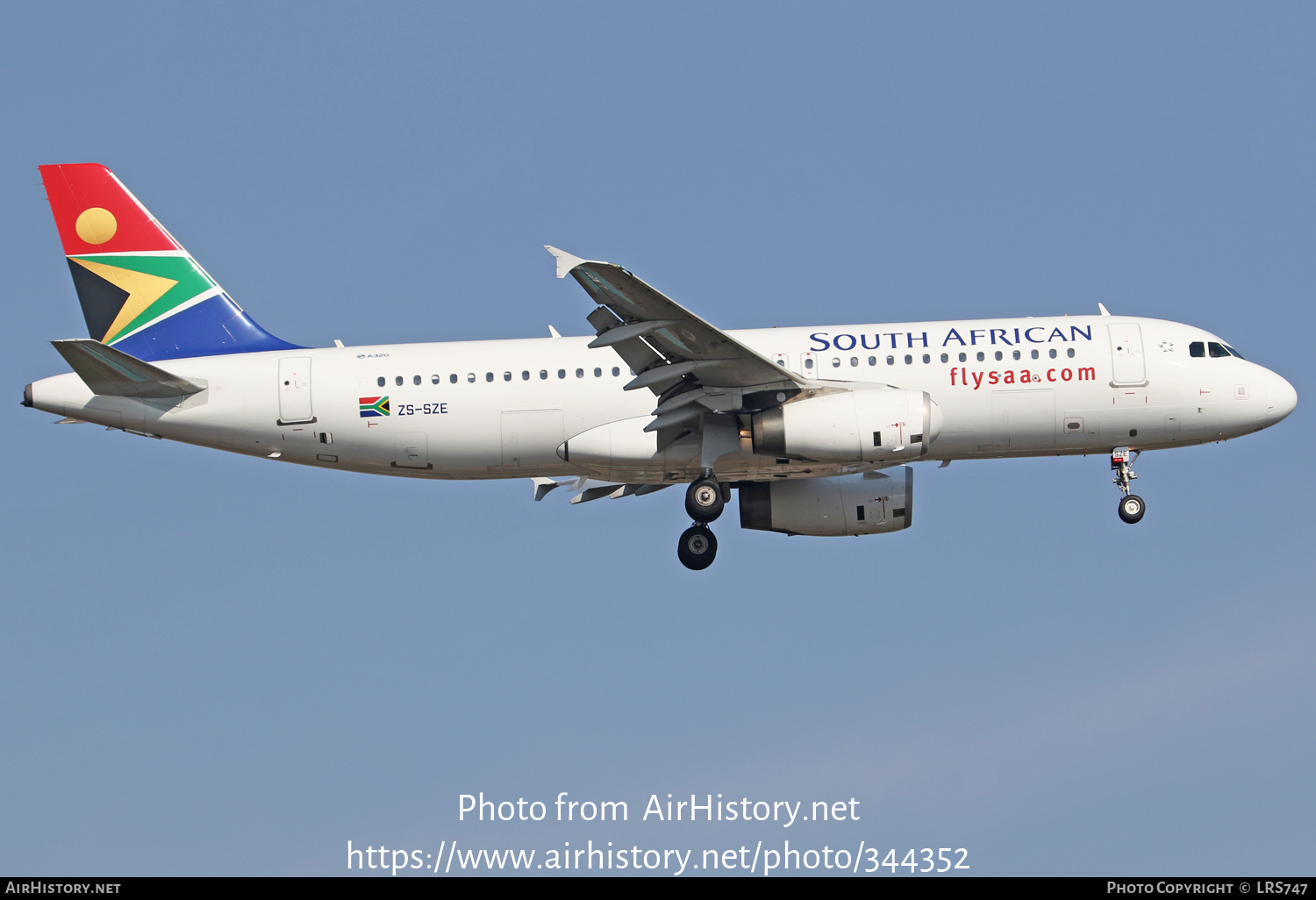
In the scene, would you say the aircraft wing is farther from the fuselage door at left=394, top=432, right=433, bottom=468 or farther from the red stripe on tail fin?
the red stripe on tail fin

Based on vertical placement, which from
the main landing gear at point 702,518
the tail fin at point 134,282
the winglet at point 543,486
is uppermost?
the tail fin at point 134,282

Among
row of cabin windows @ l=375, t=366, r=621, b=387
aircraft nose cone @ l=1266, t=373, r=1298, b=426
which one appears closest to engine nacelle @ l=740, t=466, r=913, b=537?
row of cabin windows @ l=375, t=366, r=621, b=387

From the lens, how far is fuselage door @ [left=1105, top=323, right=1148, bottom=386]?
3183 cm

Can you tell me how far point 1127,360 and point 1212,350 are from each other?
2144 mm

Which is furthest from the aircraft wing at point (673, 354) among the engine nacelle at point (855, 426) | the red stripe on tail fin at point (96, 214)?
the red stripe on tail fin at point (96, 214)

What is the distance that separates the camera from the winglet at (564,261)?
26.7 meters

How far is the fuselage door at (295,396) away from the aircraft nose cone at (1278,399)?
2099 centimetres

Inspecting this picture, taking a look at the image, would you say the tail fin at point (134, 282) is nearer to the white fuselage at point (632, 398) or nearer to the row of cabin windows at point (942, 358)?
the white fuselage at point (632, 398)

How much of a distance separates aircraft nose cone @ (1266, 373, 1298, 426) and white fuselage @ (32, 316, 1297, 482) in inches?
1.1

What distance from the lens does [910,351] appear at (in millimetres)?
31641

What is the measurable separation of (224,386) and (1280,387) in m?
23.3

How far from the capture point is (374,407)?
32.0 m

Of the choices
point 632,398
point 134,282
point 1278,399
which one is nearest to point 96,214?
point 134,282

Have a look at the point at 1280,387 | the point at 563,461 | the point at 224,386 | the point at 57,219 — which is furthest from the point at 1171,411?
the point at 57,219
